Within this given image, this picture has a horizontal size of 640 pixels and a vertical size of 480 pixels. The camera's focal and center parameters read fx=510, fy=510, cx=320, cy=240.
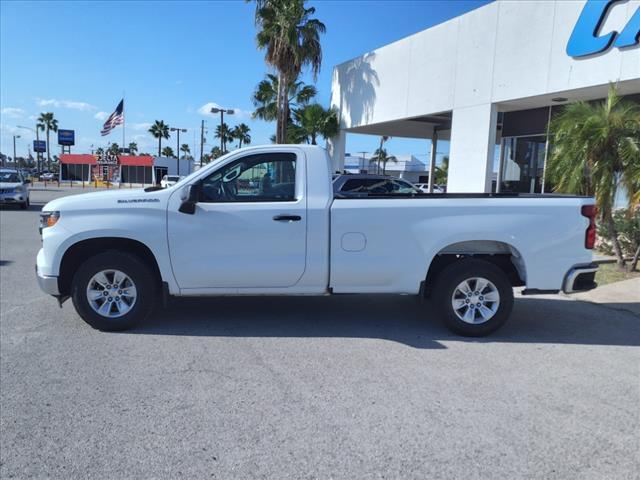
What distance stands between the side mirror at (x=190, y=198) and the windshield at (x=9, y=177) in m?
19.3

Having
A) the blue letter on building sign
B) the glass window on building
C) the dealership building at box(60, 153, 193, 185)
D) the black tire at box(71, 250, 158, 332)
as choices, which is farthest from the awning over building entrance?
the black tire at box(71, 250, 158, 332)

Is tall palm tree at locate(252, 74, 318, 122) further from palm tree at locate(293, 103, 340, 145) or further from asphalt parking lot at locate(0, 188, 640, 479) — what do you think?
asphalt parking lot at locate(0, 188, 640, 479)

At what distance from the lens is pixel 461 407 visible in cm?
391

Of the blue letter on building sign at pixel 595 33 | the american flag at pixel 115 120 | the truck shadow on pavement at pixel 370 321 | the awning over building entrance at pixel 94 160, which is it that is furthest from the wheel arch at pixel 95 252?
the awning over building entrance at pixel 94 160

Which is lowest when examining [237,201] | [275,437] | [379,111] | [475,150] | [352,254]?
[275,437]

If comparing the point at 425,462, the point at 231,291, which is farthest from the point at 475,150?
the point at 425,462

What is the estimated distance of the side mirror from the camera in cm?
525

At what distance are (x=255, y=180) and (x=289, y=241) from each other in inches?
30.3

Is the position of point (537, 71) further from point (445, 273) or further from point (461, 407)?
point (461, 407)

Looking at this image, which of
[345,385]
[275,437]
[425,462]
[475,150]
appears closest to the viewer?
[425,462]

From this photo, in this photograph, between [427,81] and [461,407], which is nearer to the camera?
[461,407]

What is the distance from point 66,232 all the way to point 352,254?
302 centimetres

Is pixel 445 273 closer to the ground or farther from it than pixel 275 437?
farther from it

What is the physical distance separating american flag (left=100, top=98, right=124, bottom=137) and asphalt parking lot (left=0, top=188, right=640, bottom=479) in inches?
1653
